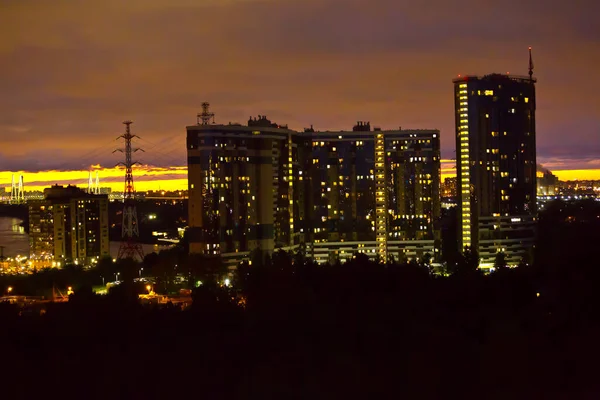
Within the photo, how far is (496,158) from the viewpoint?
64.3 feet

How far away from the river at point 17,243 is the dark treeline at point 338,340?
19.7 metres

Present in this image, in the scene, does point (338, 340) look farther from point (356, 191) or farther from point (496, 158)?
point (356, 191)

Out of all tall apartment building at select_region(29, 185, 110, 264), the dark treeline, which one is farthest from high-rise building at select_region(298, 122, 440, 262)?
tall apartment building at select_region(29, 185, 110, 264)

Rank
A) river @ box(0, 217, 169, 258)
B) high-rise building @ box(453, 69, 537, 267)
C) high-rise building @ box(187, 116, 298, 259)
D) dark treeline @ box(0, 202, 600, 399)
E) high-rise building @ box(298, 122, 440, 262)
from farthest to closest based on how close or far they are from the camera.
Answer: river @ box(0, 217, 169, 258) < high-rise building @ box(298, 122, 440, 262) < high-rise building @ box(453, 69, 537, 267) < high-rise building @ box(187, 116, 298, 259) < dark treeline @ box(0, 202, 600, 399)

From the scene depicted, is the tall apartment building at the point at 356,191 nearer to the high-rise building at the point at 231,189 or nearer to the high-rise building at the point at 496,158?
the high-rise building at the point at 231,189

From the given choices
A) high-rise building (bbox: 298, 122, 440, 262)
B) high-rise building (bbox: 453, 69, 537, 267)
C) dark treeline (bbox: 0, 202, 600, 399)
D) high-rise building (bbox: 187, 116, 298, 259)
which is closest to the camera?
dark treeline (bbox: 0, 202, 600, 399)

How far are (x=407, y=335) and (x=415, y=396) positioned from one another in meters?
2.21

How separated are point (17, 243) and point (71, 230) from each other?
420 inches

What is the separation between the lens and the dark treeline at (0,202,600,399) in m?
5.68

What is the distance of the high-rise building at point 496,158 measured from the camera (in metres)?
19.5

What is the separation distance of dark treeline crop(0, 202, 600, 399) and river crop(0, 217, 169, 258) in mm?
19734

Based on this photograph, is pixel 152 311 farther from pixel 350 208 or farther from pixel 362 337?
pixel 350 208

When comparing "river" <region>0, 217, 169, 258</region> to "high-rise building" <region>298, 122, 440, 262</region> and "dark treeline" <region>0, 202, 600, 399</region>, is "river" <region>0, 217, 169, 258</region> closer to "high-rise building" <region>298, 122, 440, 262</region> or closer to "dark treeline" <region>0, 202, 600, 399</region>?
"high-rise building" <region>298, 122, 440, 262</region>

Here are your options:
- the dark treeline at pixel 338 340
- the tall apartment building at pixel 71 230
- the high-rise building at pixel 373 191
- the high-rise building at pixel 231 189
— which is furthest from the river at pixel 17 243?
the dark treeline at pixel 338 340
